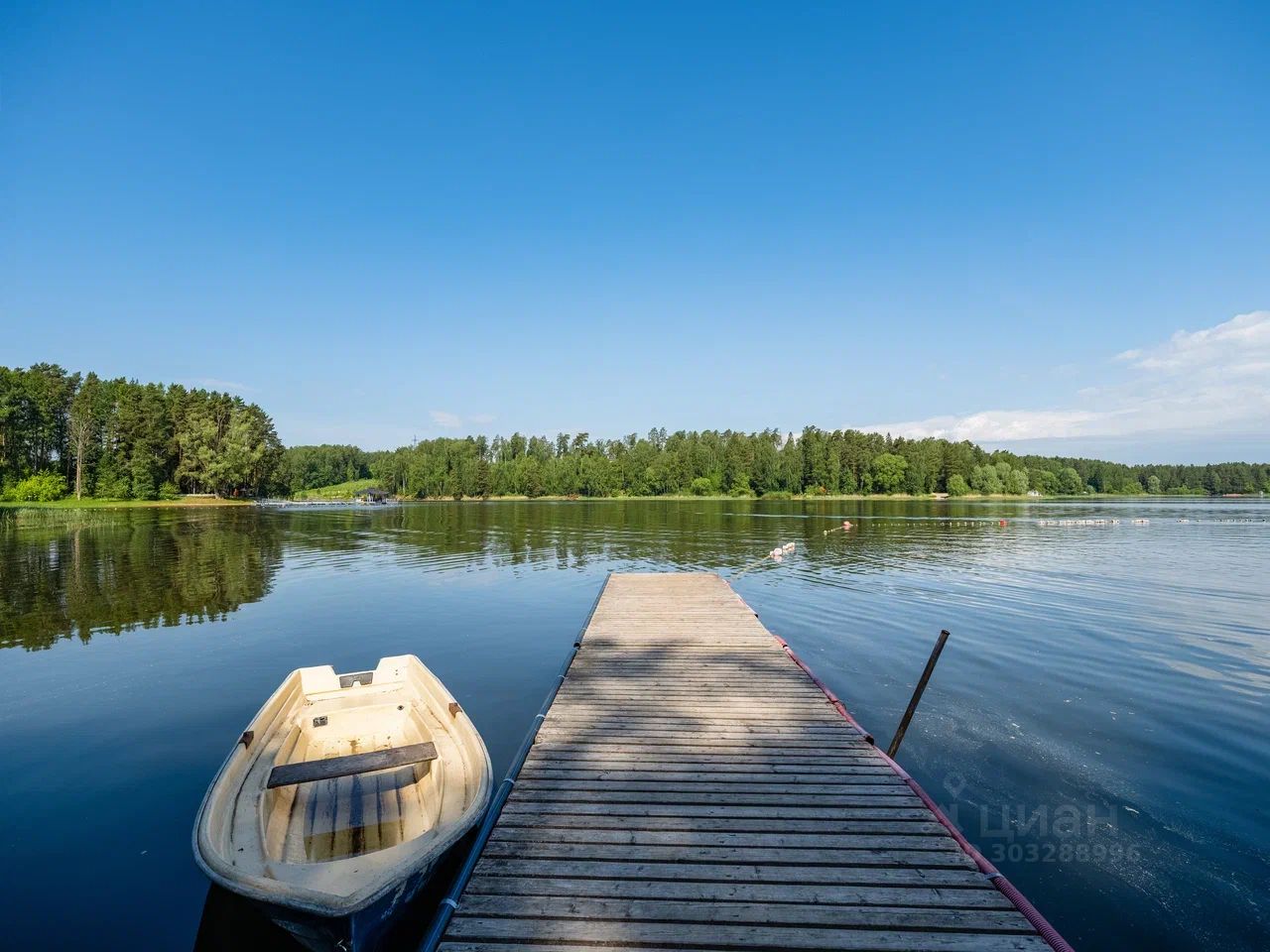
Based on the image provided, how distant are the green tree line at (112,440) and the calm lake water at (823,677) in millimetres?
58536

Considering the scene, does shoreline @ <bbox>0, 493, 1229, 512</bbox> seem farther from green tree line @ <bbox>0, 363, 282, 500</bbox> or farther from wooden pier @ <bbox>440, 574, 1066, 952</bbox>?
wooden pier @ <bbox>440, 574, 1066, 952</bbox>

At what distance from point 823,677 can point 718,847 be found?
26.3 feet

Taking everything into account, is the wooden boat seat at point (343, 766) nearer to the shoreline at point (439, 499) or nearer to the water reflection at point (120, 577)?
the water reflection at point (120, 577)

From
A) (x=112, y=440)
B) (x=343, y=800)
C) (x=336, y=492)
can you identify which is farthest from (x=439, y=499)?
(x=343, y=800)

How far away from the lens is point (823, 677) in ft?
39.8

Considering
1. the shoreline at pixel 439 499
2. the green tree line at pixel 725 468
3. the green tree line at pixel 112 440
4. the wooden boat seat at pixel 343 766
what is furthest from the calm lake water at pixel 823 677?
the green tree line at pixel 725 468

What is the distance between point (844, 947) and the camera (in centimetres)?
379

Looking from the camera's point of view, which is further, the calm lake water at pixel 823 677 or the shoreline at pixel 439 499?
the shoreline at pixel 439 499

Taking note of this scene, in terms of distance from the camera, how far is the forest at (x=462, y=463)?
75.9m

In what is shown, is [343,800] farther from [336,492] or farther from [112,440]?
[336,492]

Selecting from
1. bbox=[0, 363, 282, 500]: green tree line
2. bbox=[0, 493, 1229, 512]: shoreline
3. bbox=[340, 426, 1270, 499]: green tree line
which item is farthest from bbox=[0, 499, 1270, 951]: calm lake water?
bbox=[340, 426, 1270, 499]: green tree line

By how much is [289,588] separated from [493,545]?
590 inches

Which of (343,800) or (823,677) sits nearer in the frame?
(343,800)

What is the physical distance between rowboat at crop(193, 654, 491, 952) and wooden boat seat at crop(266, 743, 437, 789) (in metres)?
0.02
